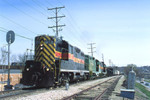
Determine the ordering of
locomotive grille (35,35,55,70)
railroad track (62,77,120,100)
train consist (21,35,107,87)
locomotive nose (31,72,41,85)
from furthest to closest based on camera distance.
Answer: locomotive grille (35,35,55,70)
train consist (21,35,107,87)
locomotive nose (31,72,41,85)
railroad track (62,77,120,100)

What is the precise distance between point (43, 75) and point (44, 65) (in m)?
0.92

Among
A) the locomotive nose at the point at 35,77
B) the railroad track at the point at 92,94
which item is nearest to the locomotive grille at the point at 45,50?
the locomotive nose at the point at 35,77

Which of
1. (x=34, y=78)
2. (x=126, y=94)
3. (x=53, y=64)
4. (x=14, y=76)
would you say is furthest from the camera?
(x=14, y=76)

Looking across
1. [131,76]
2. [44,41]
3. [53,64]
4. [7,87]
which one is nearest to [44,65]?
[53,64]

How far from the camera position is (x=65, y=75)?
A: 16109mm

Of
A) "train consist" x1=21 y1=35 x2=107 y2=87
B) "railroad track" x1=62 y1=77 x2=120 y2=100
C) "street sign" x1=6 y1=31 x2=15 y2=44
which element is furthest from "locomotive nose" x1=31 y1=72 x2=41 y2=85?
"street sign" x1=6 y1=31 x2=15 y2=44

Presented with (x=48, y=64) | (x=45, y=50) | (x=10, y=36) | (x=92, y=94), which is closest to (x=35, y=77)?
(x=48, y=64)

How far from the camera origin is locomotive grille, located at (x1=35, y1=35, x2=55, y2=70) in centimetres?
1418

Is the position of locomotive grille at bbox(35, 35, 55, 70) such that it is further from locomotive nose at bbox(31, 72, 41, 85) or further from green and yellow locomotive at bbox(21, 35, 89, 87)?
locomotive nose at bbox(31, 72, 41, 85)

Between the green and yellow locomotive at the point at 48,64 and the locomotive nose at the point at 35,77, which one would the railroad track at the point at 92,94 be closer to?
the green and yellow locomotive at the point at 48,64

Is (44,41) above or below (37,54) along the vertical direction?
above

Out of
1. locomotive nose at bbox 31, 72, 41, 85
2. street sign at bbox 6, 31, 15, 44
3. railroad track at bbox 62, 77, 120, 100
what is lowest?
railroad track at bbox 62, 77, 120, 100

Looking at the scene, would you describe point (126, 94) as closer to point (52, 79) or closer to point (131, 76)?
point (131, 76)

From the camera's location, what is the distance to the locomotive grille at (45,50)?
46.5 ft
